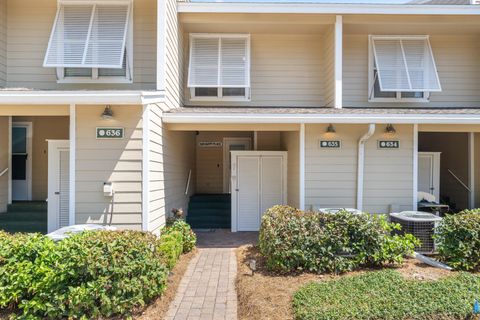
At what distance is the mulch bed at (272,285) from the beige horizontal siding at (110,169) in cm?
231

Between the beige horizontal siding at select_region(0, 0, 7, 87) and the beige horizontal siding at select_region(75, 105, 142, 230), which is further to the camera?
the beige horizontal siding at select_region(0, 0, 7, 87)

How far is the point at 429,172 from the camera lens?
9953mm

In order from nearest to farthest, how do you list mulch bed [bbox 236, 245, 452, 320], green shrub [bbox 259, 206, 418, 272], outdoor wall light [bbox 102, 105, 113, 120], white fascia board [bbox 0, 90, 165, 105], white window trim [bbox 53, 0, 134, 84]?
mulch bed [bbox 236, 245, 452, 320] → green shrub [bbox 259, 206, 418, 272] → white fascia board [bbox 0, 90, 165, 105] → outdoor wall light [bbox 102, 105, 113, 120] → white window trim [bbox 53, 0, 134, 84]

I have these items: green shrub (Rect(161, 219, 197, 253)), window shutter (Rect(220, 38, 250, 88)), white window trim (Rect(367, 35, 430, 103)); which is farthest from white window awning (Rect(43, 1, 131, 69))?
white window trim (Rect(367, 35, 430, 103))

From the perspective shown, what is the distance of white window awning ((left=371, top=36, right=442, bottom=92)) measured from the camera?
940 centimetres

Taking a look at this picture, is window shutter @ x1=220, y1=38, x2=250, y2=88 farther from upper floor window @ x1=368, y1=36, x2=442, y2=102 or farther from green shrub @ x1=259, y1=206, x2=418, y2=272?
green shrub @ x1=259, y1=206, x2=418, y2=272

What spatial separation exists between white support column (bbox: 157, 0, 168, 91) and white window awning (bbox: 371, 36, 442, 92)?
568cm

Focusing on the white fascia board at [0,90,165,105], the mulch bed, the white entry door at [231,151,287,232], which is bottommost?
the mulch bed

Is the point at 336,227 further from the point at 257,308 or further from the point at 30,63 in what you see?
the point at 30,63

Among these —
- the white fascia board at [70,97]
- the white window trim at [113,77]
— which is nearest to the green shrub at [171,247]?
the white fascia board at [70,97]

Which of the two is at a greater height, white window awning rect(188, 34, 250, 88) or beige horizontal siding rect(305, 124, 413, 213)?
white window awning rect(188, 34, 250, 88)

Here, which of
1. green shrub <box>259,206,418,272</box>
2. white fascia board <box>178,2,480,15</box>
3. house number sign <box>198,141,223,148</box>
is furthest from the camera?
house number sign <box>198,141,223,148</box>

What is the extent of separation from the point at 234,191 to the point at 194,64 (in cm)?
364

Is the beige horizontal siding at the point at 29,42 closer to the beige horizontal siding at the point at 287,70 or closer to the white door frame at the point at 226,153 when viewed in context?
the beige horizontal siding at the point at 287,70
